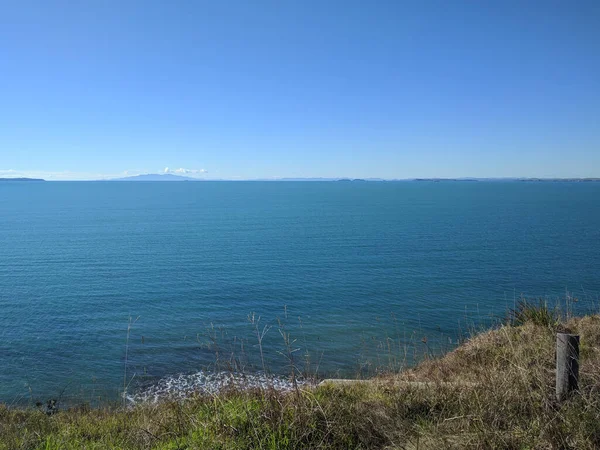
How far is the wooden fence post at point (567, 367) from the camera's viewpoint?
592 centimetres

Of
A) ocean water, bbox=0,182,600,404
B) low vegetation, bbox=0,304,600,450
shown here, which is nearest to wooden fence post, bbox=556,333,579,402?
low vegetation, bbox=0,304,600,450

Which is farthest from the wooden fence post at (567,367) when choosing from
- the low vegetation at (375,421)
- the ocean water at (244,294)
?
the ocean water at (244,294)

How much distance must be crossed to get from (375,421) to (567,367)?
9.15 ft

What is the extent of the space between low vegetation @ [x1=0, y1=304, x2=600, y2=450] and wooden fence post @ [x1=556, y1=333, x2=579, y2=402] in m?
0.13

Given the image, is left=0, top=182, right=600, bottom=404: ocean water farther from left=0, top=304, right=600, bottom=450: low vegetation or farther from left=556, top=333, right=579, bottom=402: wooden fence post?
left=556, top=333, right=579, bottom=402: wooden fence post

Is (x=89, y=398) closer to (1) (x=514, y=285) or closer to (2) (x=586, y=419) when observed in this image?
(2) (x=586, y=419)

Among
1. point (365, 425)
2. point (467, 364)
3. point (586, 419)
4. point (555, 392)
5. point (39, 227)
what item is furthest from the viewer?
point (39, 227)

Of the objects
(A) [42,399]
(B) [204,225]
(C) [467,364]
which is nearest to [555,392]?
(C) [467,364]

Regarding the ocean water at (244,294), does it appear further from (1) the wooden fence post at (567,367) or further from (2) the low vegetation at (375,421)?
(1) the wooden fence post at (567,367)

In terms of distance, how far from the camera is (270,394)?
6039 mm

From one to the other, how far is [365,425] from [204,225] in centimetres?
6203

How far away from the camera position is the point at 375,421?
19.3 feet

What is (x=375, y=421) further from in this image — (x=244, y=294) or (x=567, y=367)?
(x=244, y=294)

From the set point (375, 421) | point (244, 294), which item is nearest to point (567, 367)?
point (375, 421)
